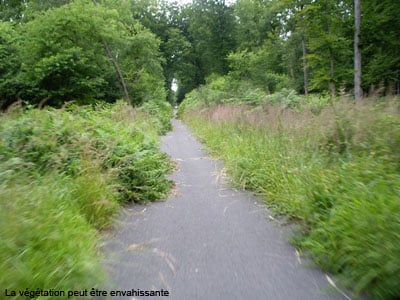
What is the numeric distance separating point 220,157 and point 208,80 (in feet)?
101

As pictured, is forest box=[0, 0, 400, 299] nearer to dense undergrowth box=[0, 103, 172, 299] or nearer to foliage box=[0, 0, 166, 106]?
dense undergrowth box=[0, 103, 172, 299]

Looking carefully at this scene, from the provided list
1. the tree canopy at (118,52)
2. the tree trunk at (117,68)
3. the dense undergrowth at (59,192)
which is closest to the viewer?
the dense undergrowth at (59,192)

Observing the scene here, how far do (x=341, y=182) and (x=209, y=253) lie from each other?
1589 mm

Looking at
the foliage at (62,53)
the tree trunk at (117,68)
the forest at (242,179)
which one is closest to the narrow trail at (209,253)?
the forest at (242,179)

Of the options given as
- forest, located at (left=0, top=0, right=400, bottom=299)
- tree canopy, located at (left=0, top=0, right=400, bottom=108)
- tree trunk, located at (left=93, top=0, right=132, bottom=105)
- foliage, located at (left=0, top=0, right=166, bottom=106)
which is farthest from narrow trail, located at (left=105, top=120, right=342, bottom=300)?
tree trunk, located at (left=93, top=0, right=132, bottom=105)

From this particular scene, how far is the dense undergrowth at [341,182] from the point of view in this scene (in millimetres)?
2193

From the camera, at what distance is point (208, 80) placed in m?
37.1

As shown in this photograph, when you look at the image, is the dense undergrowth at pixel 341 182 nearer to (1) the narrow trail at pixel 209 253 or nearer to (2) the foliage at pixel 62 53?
(1) the narrow trail at pixel 209 253

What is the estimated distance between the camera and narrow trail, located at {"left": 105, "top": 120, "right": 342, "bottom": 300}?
2.37 metres

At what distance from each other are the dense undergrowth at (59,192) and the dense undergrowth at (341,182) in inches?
75.2

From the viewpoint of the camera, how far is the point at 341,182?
124 inches

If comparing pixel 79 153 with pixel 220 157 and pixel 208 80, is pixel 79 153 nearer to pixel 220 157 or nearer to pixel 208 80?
pixel 220 157

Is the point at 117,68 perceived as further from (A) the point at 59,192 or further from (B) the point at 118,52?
Answer: (A) the point at 59,192

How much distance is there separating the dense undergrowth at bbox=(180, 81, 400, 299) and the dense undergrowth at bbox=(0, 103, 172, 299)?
1.91 metres
